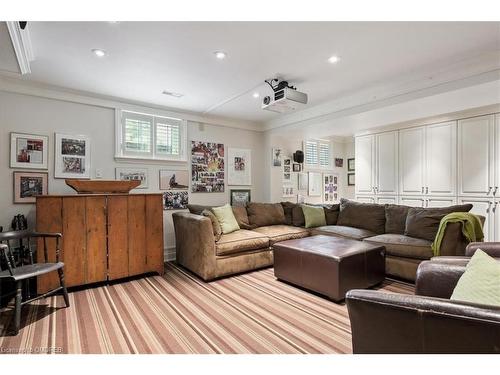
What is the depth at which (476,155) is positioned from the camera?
387cm

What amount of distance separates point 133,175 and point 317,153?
3.95 m

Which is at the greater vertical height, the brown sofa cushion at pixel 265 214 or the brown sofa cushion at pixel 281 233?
the brown sofa cushion at pixel 265 214

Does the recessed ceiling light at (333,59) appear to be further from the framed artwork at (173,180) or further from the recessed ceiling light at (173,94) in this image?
the framed artwork at (173,180)

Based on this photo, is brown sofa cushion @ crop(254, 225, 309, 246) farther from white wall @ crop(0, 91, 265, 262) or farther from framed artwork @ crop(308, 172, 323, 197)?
framed artwork @ crop(308, 172, 323, 197)

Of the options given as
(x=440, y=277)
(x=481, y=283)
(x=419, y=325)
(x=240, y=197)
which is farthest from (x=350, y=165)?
(x=419, y=325)

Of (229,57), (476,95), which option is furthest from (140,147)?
(476,95)

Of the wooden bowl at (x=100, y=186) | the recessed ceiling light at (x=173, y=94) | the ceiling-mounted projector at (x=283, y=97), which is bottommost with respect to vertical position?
the wooden bowl at (x=100, y=186)

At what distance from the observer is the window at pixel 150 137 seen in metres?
3.82

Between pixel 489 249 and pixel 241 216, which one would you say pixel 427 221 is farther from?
pixel 241 216

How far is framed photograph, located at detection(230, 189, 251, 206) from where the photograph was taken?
4859mm

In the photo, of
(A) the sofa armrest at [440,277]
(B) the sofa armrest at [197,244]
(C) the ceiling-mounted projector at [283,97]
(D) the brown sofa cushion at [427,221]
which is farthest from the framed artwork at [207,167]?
(A) the sofa armrest at [440,277]

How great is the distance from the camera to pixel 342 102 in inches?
147

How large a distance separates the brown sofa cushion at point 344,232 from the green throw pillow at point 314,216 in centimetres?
15

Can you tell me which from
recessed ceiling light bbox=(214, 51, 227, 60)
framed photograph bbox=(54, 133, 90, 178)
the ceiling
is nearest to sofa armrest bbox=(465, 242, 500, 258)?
the ceiling
